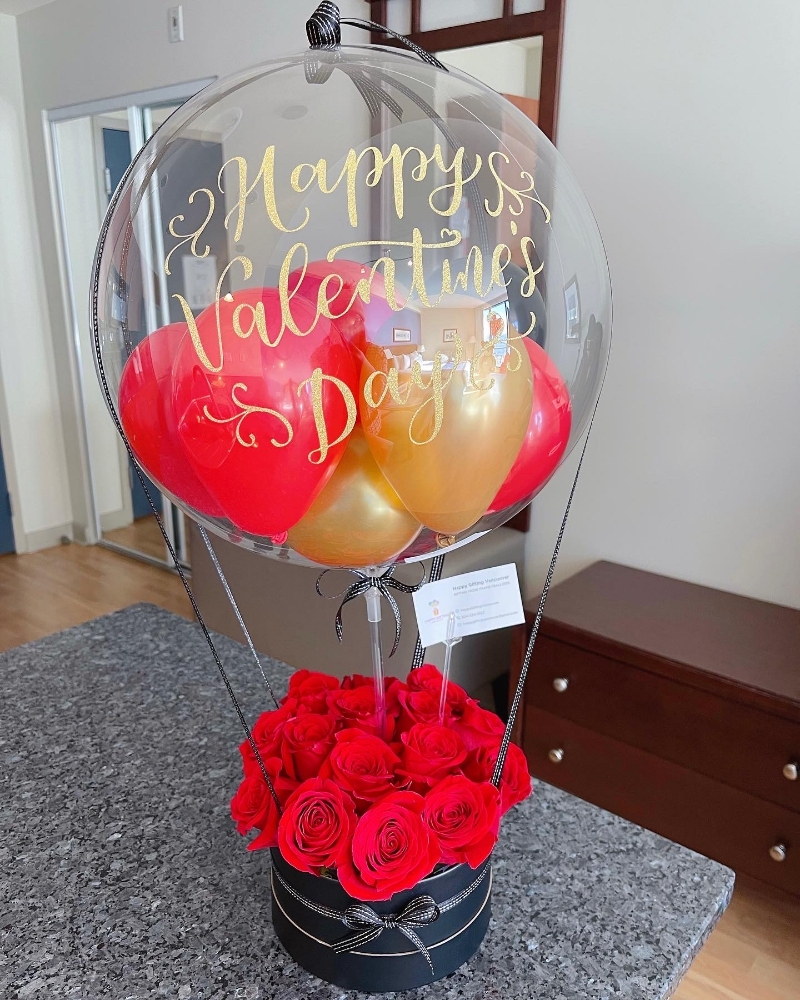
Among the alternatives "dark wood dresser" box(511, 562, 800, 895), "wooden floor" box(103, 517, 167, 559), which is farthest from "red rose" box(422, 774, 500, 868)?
"wooden floor" box(103, 517, 167, 559)

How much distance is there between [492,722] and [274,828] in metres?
0.21

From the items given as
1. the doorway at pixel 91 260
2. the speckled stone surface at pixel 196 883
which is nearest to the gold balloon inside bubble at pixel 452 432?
the speckled stone surface at pixel 196 883

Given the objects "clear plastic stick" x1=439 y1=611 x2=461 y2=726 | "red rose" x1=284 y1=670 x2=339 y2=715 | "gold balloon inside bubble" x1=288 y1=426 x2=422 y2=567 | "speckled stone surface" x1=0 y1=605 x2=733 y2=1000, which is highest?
"gold balloon inside bubble" x1=288 y1=426 x2=422 y2=567

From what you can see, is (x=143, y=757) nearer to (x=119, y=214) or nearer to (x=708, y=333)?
(x=119, y=214)

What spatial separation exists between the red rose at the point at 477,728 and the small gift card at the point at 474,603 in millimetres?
79

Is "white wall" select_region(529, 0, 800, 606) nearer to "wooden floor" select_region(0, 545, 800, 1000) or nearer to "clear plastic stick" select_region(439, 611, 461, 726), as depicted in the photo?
"wooden floor" select_region(0, 545, 800, 1000)

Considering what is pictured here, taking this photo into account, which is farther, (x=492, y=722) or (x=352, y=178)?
(x=492, y=722)

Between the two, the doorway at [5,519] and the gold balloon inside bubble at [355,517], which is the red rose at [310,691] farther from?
the doorway at [5,519]

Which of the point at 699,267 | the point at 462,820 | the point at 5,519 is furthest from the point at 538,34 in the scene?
the point at 5,519

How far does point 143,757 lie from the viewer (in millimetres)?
943

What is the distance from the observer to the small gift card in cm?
67

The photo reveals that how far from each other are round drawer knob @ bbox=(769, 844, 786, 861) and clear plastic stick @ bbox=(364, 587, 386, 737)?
1411mm

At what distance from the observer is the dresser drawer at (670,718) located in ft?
5.50

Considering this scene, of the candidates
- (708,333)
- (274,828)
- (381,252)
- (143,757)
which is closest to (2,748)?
(143,757)
